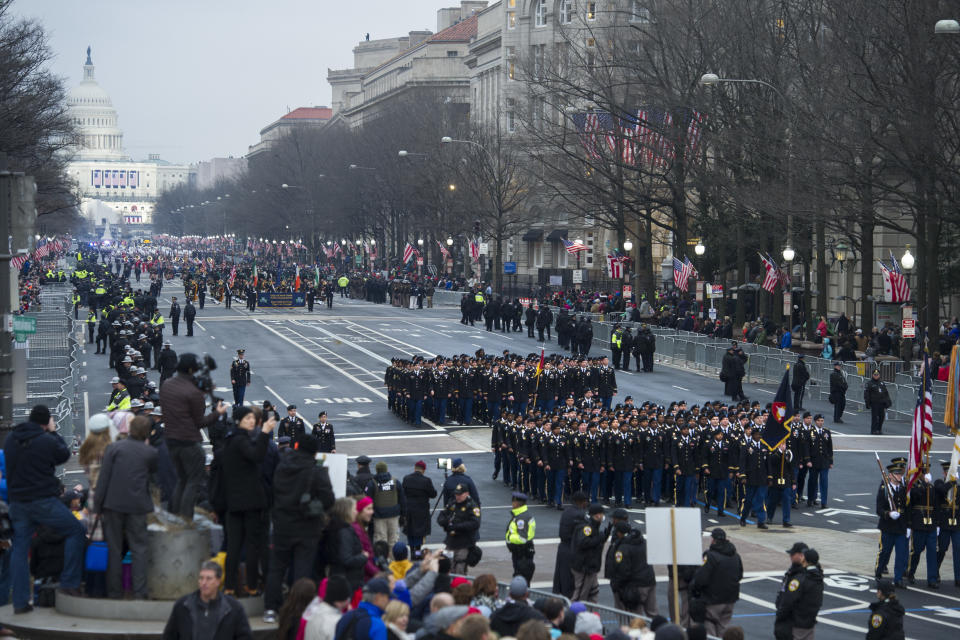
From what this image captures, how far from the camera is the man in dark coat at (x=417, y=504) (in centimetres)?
1823

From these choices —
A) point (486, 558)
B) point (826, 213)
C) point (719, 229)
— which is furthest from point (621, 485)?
point (719, 229)

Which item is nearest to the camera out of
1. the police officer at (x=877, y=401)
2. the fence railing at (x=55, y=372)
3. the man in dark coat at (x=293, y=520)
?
the man in dark coat at (x=293, y=520)

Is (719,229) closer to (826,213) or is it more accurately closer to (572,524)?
(826,213)

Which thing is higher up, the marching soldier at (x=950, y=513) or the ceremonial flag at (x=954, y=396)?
the ceremonial flag at (x=954, y=396)

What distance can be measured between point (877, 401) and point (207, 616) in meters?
25.4

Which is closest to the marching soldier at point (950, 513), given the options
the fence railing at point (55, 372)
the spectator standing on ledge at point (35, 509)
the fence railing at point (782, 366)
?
the spectator standing on ledge at point (35, 509)

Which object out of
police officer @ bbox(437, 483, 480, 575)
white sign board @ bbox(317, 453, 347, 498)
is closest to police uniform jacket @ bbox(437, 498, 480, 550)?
police officer @ bbox(437, 483, 480, 575)

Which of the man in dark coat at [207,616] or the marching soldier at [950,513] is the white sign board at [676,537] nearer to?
the man in dark coat at [207,616]

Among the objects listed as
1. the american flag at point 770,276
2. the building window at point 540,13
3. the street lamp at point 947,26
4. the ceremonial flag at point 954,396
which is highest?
the building window at point 540,13

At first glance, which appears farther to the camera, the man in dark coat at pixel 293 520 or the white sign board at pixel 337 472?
the white sign board at pixel 337 472

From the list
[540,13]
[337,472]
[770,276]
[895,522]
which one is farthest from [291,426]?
[540,13]

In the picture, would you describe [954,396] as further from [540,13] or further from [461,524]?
[540,13]

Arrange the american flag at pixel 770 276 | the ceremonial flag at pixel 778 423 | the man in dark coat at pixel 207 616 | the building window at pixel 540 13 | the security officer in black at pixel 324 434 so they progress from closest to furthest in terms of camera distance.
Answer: the man in dark coat at pixel 207 616
the ceremonial flag at pixel 778 423
the security officer in black at pixel 324 434
the american flag at pixel 770 276
the building window at pixel 540 13

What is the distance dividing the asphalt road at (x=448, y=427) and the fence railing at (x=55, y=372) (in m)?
1.09
